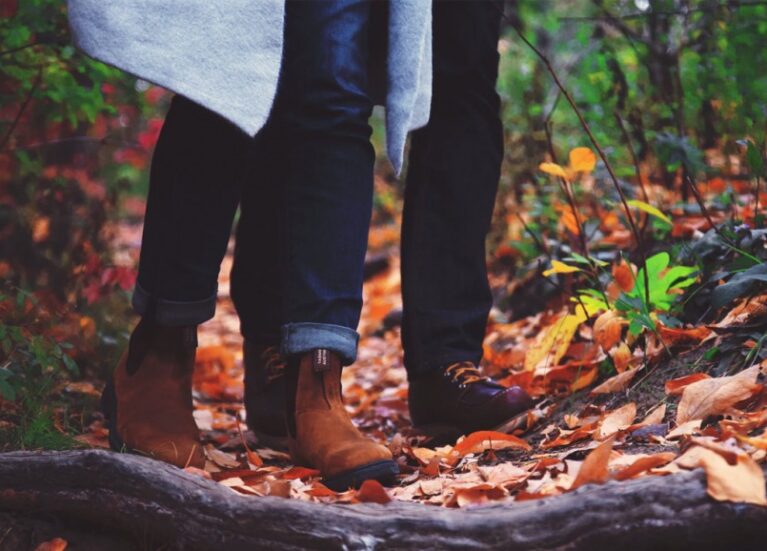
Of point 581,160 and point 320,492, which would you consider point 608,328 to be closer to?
point 581,160

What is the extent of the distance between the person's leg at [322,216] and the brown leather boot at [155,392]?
9.6 inches

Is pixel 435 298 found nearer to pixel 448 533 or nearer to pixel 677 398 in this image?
pixel 677 398

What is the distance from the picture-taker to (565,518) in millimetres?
1167

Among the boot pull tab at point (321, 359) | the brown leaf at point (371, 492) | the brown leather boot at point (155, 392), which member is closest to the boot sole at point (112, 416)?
the brown leather boot at point (155, 392)

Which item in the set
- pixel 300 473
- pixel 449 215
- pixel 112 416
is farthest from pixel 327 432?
pixel 449 215

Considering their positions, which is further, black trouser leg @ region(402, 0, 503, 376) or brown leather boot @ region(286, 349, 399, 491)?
black trouser leg @ region(402, 0, 503, 376)

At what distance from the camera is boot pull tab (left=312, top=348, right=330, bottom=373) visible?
1.65m

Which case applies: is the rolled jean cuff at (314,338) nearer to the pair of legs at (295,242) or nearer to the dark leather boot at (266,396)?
the pair of legs at (295,242)

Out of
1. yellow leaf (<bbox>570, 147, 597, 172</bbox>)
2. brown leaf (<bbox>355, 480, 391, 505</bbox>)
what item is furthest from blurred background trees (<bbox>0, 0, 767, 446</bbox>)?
brown leaf (<bbox>355, 480, 391, 505</bbox>)

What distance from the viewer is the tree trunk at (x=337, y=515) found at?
1.14m

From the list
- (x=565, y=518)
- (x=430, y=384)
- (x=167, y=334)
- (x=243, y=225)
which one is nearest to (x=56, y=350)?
(x=167, y=334)

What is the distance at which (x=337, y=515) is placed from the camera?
4.11 feet

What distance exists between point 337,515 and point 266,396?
40.2 inches

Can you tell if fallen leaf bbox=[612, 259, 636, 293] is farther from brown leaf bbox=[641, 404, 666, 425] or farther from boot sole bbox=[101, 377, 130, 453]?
boot sole bbox=[101, 377, 130, 453]
